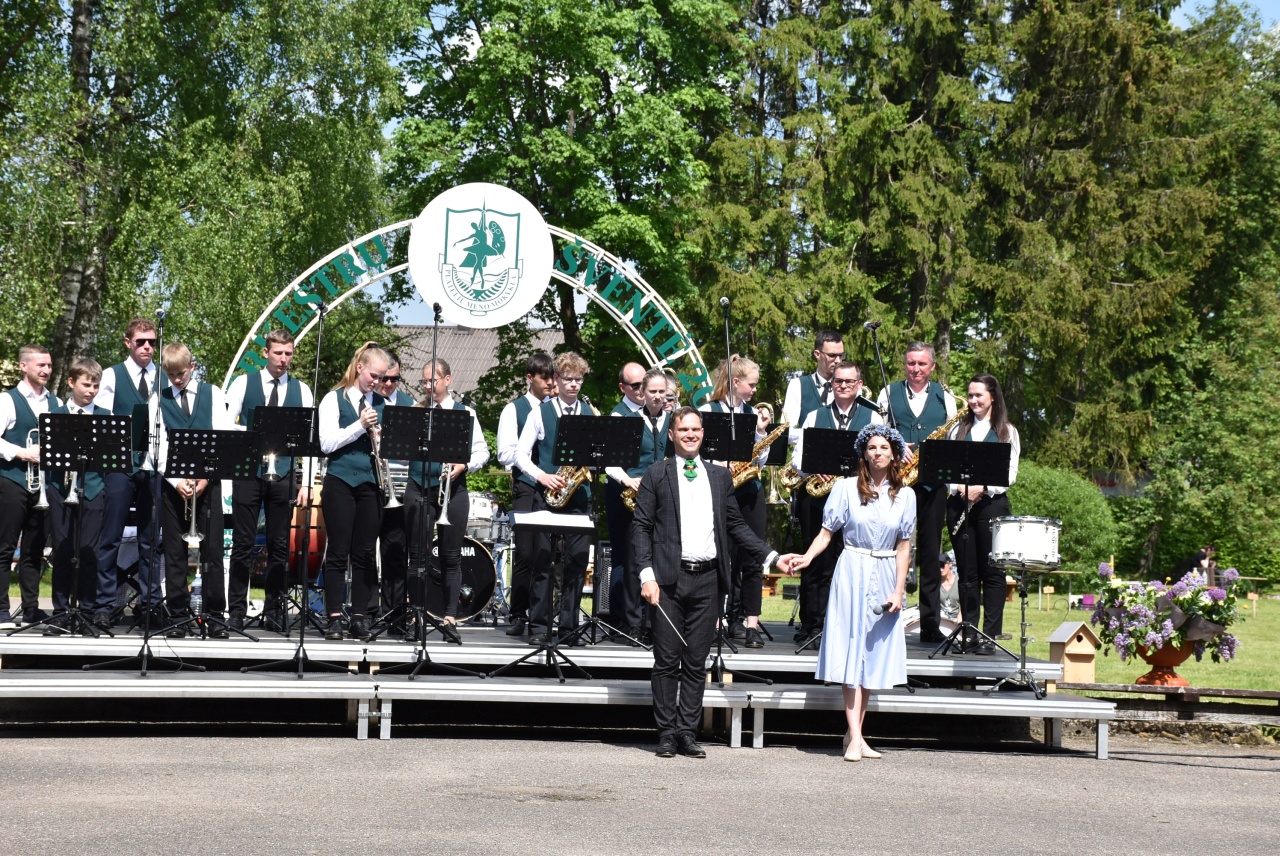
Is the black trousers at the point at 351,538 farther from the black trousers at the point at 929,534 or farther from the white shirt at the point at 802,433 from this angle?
the black trousers at the point at 929,534

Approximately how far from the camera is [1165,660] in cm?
1238

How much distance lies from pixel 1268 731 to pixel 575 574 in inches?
A: 219

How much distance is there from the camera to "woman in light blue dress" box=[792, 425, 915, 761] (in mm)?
9438

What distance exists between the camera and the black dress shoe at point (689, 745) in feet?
31.4

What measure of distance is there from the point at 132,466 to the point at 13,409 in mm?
1081

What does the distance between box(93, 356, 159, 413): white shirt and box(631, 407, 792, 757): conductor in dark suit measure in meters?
3.99

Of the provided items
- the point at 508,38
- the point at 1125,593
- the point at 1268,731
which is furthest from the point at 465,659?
the point at 508,38

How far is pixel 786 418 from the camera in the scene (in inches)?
462

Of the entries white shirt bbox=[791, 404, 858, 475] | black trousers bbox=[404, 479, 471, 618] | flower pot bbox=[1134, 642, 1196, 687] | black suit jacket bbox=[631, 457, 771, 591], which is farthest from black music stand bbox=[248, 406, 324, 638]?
flower pot bbox=[1134, 642, 1196, 687]

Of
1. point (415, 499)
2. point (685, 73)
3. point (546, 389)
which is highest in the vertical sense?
point (685, 73)

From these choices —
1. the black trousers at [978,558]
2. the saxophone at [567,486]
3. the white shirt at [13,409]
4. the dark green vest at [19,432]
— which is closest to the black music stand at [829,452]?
the black trousers at [978,558]

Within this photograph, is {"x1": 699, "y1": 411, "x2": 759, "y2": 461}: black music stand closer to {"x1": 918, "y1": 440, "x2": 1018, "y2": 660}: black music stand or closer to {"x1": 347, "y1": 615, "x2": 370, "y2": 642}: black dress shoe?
{"x1": 918, "y1": 440, "x2": 1018, "y2": 660}: black music stand

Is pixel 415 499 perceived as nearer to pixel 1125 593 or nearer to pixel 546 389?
pixel 546 389

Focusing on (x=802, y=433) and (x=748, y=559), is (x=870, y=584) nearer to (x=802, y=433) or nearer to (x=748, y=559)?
(x=802, y=433)
